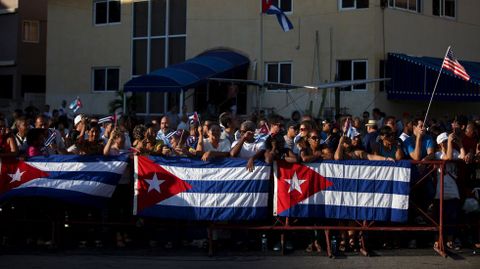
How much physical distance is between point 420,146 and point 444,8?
734 inches

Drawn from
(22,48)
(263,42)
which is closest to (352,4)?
(263,42)

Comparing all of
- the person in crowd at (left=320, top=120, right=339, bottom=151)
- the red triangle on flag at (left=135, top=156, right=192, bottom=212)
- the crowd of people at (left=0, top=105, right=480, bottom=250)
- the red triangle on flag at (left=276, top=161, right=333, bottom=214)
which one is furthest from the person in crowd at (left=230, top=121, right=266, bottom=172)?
the person in crowd at (left=320, top=120, right=339, bottom=151)

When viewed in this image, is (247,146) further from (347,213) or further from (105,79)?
(105,79)

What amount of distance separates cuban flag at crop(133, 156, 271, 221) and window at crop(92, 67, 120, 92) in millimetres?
20193

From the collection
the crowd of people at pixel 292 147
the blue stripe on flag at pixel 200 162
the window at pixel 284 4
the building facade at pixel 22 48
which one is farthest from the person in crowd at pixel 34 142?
the building facade at pixel 22 48

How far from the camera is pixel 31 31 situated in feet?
127

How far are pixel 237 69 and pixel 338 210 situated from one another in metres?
16.3

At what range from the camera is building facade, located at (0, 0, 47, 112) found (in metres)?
37.9

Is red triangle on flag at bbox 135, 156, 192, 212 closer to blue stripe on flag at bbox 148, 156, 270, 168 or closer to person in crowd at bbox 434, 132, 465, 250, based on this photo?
blue stripe on flag at bbox 148, 156, 270, 168

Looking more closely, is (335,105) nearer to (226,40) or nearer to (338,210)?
(226,40)

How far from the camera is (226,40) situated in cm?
2891

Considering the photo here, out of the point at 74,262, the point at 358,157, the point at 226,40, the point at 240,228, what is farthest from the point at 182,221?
the point at 226,40

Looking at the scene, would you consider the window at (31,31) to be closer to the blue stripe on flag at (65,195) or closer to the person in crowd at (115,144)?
the person in crowd at (115,144)

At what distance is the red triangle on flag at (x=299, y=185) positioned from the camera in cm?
1167
